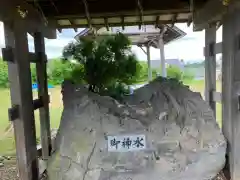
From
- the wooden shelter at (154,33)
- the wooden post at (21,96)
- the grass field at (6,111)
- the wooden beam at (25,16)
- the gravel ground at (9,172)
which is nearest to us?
the wooden beam at (25,16)

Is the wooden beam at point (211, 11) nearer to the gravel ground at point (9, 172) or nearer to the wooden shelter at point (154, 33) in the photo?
the wooden shelter at point (154, 33)

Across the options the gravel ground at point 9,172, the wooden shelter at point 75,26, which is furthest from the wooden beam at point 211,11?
the gravel ground at point 9,172

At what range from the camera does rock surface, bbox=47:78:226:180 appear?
2.34 metres

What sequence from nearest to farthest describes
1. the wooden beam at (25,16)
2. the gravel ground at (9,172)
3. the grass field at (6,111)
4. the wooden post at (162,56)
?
the wooden beam at (25,16)
the gravel ground at (9,172)
the grass field at (6,111)
the wooden post at (162,56)

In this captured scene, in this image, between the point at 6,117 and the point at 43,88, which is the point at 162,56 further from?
the point at 6,117

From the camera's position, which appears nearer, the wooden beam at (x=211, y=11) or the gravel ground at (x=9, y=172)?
the wooden beam at (x=211, y=11)

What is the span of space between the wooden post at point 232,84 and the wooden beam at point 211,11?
0.06 meters

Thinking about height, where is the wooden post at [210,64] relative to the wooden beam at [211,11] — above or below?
below

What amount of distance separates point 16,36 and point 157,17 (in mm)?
1865

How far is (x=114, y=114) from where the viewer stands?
2.50 m

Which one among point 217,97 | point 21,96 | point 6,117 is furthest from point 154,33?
point 21,96

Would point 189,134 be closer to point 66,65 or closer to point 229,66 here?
point 229,66

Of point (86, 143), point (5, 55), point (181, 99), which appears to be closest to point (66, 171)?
point (86, 143)

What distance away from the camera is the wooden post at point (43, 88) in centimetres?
314
